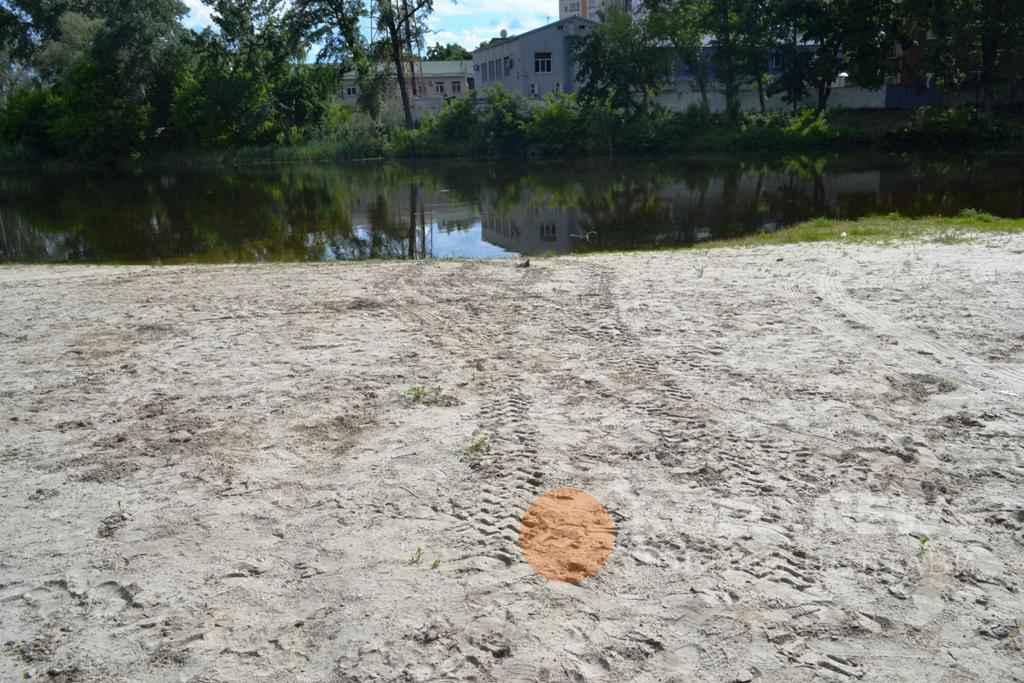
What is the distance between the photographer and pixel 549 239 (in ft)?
67.1

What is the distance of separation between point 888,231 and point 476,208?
15.0m

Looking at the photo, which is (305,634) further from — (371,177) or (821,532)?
(371,177)

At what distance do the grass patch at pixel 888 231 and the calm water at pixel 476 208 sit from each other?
2103 millimetres

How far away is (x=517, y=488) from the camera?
5590mm

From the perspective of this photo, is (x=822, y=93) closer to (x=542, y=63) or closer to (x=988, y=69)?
(x=988, y=69)

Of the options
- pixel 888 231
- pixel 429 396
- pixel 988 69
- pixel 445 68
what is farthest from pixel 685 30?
pixel 429 396

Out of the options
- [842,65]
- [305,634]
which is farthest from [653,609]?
[842,65]

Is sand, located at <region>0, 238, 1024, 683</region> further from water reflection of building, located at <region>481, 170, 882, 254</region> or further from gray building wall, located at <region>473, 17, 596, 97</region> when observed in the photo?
gray building wall, located at <region>473, 17, 596, 97</region>

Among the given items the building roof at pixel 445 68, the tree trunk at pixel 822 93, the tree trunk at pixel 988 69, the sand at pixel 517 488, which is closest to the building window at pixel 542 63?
the tree trunk at pixel 822 93

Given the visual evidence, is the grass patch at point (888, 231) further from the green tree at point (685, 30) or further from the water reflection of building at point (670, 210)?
the green tree at point (685, 30)

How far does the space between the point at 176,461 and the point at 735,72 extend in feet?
171

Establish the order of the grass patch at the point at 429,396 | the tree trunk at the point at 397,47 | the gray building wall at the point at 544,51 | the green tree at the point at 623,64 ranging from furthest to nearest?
the gray building wall at the point at 544,51
the tree trunk at the point at 397,47
the green tree at the point at 623,64
the grass patch at the point at 429,396

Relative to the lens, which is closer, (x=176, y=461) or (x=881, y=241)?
(x=176, y=461)

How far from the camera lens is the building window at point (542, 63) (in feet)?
223
